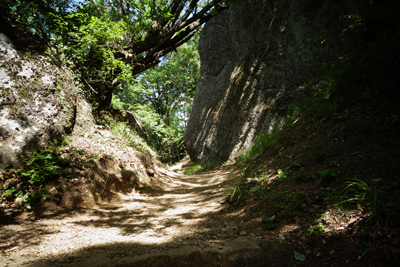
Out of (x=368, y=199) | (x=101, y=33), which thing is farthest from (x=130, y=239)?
(x=101, y=33)

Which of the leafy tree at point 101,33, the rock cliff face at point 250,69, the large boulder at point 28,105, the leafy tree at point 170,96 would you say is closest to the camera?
the large boulder at point 28,105

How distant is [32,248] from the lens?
7.68ft

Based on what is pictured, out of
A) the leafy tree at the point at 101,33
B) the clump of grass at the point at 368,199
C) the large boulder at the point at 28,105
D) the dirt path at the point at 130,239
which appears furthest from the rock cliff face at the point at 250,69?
the large boulder at the point at 28,105

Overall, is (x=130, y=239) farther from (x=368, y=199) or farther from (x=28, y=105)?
(x=28, y=105)

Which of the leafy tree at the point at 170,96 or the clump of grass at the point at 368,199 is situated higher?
the leafy tree at the point at 170,96

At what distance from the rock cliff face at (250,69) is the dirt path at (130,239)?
5265mm

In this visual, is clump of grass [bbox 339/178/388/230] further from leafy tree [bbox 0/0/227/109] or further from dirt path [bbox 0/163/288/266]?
leafy tree [bbox 0/0/227/109]

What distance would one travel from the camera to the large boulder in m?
3.87

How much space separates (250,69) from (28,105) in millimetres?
8858

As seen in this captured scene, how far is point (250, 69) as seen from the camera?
9.35 metres

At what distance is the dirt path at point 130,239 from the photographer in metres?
2.09

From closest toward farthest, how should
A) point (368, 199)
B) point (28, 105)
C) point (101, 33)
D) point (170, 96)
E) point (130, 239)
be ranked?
point (368, 199) < point (130, 239) < point (28, 105) < point (101, 33) < point (170, 96)

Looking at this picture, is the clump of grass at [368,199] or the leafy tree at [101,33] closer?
the clump of grass at [368,199]

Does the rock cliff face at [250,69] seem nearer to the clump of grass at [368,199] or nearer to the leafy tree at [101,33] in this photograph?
the leafy tree at [101,33]
